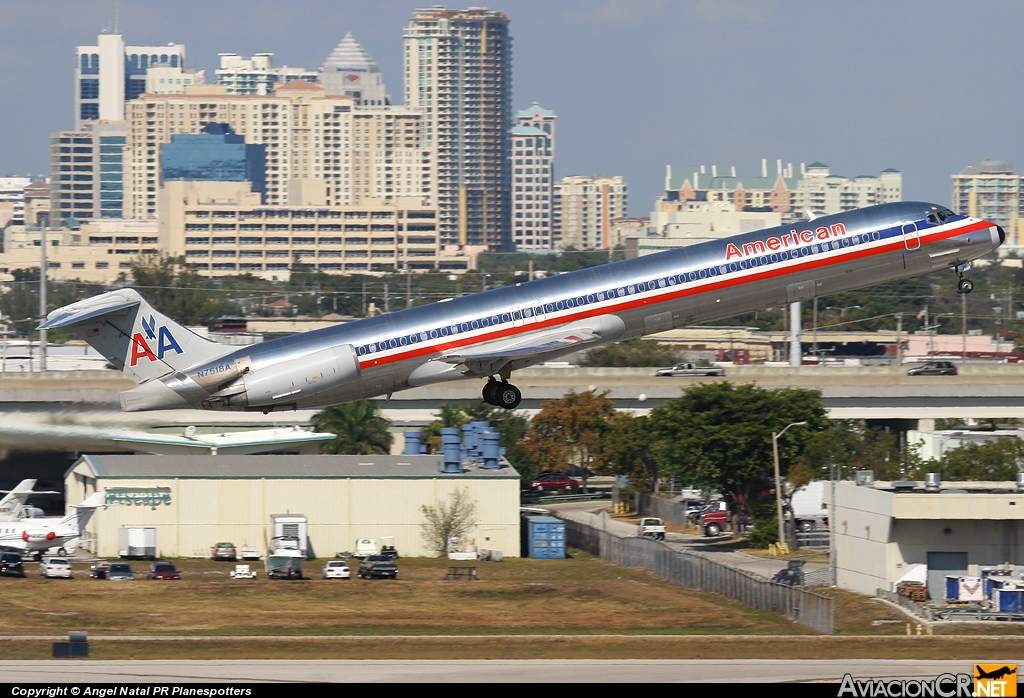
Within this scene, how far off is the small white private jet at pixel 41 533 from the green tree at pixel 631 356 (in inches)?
3772

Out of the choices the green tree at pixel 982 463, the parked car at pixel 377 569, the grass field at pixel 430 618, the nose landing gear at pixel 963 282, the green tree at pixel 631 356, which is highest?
the green tree at pixel 631 356

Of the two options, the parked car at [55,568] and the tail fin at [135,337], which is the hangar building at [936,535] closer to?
the tail fin at [135,337]

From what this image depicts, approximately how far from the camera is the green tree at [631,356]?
571ft

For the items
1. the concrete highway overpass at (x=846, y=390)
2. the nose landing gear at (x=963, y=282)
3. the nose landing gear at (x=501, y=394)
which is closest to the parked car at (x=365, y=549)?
the concrete highway overpass at (x=846, y=390)

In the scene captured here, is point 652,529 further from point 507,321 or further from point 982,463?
point 507,321

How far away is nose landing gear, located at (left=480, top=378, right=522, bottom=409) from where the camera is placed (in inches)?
2178

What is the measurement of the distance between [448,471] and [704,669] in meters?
40.4

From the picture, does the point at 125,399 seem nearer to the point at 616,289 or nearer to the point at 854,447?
the point at 616,289

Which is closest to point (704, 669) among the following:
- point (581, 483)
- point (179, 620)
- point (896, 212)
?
point (896, 212)

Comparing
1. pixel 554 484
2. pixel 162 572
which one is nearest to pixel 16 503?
pixel 162 572

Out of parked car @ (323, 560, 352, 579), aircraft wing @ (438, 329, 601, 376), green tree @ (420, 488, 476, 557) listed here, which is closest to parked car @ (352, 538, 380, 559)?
green tree @ (420, 488, 476, 557)

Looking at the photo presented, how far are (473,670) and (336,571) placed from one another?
1095 inches

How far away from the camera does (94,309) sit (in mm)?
53875

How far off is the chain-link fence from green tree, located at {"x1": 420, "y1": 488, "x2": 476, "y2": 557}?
9.47m
